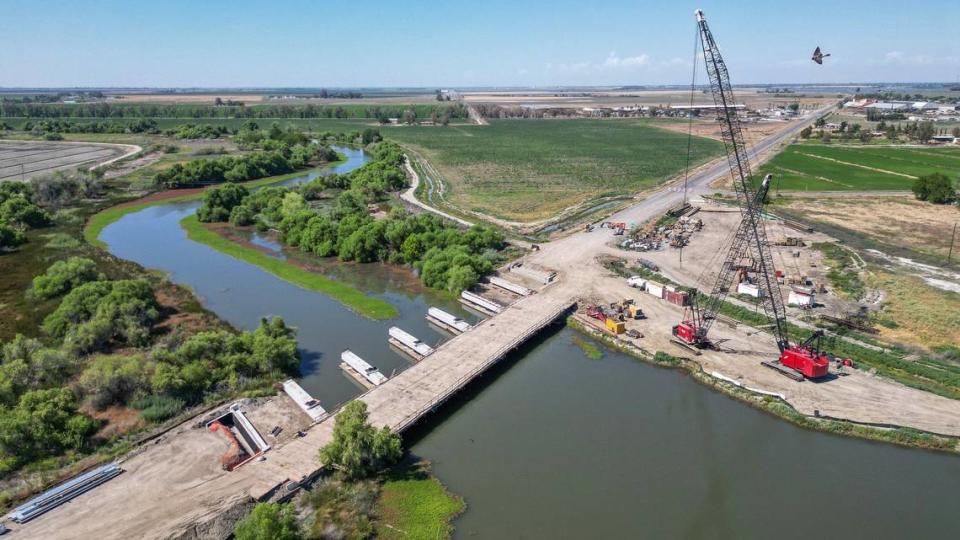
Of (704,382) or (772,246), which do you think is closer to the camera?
(704,382)

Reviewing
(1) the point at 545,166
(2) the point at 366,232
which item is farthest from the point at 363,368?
(1) the point at 545,166

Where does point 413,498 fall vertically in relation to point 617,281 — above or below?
below

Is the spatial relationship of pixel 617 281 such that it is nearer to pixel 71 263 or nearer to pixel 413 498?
pixel 413 498

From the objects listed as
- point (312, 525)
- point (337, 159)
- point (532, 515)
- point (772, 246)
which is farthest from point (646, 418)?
point (337, 159)

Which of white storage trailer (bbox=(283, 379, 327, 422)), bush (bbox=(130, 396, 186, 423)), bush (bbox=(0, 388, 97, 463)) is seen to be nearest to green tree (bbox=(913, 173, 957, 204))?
white storage trailer (bbox=(283, 379, 327, 422))

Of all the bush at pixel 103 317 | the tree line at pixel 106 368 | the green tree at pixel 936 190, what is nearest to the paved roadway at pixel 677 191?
the green tree at pixel 936 190

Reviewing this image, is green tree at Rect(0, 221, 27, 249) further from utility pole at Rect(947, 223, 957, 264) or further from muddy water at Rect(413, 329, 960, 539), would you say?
utility pole at Rect(947, 223, 957, 264)

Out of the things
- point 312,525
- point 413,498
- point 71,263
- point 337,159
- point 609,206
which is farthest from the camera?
point 337,159
